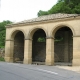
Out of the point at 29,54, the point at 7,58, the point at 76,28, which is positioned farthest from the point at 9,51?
the point at 76,28

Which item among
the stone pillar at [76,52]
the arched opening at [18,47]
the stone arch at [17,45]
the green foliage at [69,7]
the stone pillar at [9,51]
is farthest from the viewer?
the green foliage at [69,7]

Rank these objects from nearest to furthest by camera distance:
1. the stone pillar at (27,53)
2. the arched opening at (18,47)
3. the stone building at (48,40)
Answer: the stone building at (48,40) < the stone pillar at (27,53) < the arched opening at (18,47)

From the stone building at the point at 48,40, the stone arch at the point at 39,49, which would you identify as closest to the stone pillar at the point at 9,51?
the stone building at the point at 48,40

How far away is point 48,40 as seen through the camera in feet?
66.5

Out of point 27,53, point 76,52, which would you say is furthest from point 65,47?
point 76,52

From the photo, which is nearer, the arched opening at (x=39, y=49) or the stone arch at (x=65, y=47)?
the stone arch at (x=65, y=47)

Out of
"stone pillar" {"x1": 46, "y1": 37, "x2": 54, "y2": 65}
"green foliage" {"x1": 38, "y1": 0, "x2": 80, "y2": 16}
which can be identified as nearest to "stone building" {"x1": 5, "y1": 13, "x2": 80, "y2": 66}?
"stone pillar" {"x1": 46, "y1": 37, "x2": 54, "y2": 65}

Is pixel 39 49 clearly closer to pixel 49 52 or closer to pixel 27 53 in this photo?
pixel 27 53

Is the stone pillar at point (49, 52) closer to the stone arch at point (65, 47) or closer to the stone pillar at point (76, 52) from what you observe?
the stone pillar at point (76, 52)

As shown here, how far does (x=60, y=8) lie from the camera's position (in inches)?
1438

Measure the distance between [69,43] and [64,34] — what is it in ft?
4.64

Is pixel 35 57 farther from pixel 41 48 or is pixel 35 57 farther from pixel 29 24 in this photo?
pixel 29 24

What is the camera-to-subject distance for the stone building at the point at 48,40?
1880 centimetres

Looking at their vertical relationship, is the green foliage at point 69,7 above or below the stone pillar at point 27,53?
above
